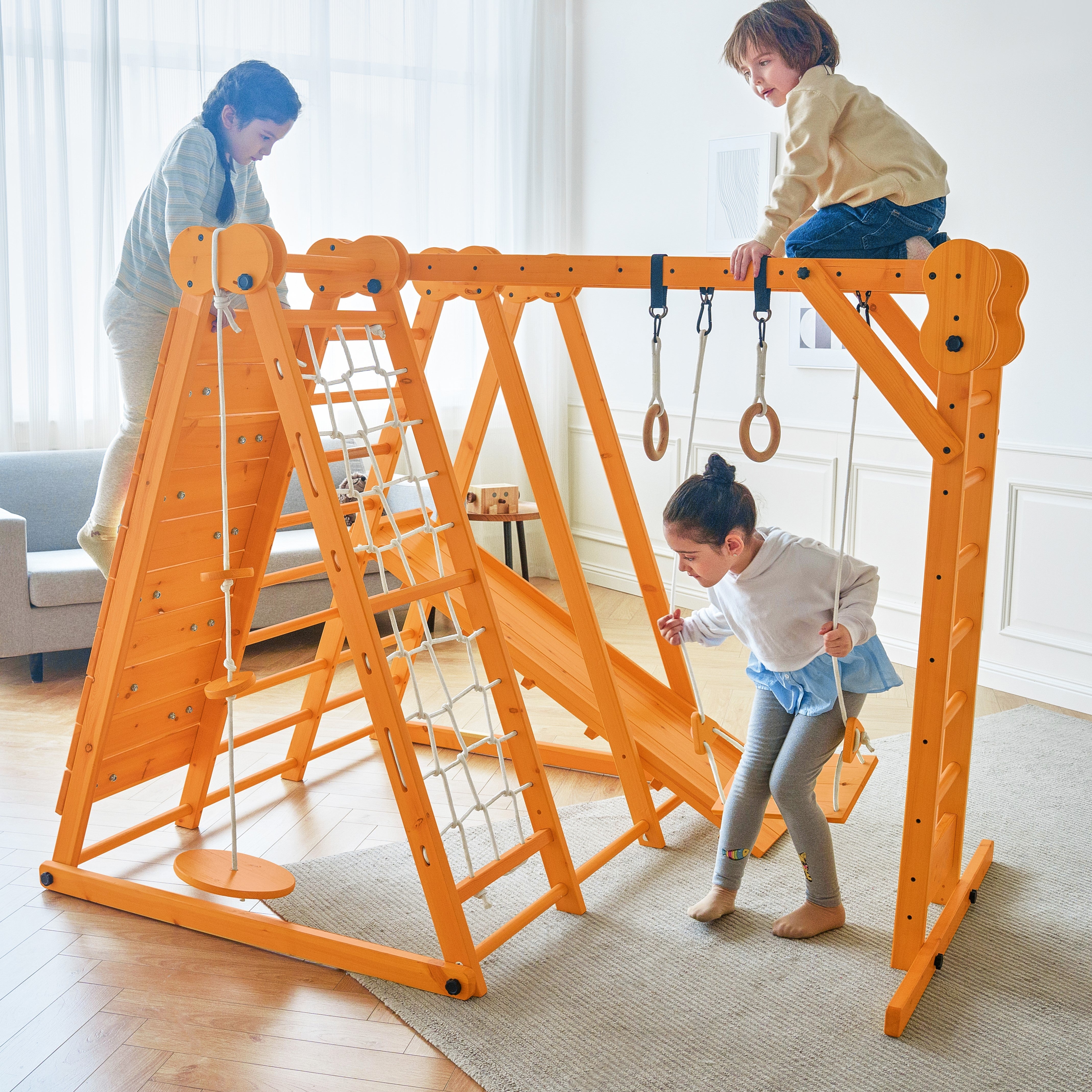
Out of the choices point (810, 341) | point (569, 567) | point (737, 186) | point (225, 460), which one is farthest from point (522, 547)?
point (225, 460)

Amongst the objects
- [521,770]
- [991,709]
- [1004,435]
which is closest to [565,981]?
[521,770]

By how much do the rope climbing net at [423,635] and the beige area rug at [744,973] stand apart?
23cm

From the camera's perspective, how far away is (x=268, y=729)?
2832 mm

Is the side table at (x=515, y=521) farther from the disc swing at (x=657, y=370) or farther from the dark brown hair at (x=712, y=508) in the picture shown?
the dark brown hair at (x=712, y=508)

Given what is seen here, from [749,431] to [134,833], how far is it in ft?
5.86

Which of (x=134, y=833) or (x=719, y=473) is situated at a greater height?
(x=719, y=473)

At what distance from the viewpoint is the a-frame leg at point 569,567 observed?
2.55 metres

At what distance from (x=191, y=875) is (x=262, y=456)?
98 centimetres

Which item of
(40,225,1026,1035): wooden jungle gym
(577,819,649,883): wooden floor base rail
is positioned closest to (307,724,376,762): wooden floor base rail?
(40,225,1026,1035): wooden jungle gym

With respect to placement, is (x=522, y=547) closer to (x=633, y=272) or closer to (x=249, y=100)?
(x=249, y=100)

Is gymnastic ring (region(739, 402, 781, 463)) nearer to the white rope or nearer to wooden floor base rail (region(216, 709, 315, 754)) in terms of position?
the white rope

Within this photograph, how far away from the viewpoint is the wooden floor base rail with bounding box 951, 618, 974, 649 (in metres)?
2.29

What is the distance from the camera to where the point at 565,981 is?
2.20 m

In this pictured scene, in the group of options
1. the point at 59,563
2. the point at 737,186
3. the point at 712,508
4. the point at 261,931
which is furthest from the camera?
the point at 737,186
